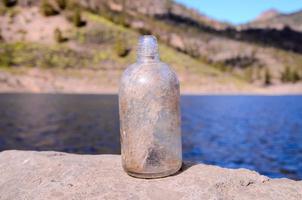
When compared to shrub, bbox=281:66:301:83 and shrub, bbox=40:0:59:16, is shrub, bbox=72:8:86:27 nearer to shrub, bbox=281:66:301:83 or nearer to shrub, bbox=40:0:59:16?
shrub, bbox=40:0:59:16

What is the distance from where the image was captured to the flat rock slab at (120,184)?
3.69 metres

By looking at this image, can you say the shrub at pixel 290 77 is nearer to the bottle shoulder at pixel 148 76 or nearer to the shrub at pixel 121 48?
the shrub at pixel 121 48

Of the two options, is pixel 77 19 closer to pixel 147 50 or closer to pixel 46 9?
pixel 46 9

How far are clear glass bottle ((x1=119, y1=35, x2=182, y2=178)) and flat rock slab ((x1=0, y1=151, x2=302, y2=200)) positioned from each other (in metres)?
0.17

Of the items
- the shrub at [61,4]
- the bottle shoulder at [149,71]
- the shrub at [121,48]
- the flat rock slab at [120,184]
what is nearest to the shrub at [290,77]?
the shrub at [121,48]

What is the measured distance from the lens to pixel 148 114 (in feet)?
13.1

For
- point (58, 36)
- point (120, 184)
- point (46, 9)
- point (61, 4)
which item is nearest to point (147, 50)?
point (120, 184)

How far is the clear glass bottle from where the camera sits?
13.1 feet

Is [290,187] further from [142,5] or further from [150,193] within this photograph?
[142,5]

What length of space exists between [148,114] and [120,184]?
77 centimetres

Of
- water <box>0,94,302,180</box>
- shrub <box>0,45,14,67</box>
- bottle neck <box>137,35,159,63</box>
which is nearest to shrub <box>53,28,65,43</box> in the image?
shrub <box>0,45,14,67</box>

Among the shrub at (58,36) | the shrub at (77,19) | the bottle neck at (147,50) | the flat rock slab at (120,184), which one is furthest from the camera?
the shrub at (77,19)

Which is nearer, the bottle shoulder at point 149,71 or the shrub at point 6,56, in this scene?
the bottle shoulder at point 149,71

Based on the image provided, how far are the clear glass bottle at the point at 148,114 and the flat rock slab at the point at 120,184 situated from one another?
6.9 inches
